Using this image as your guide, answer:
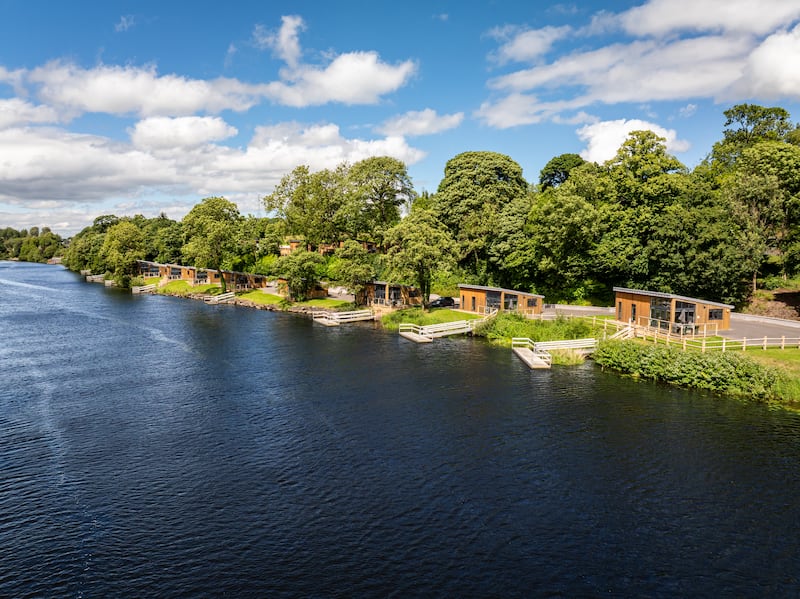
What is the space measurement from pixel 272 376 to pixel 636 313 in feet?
138

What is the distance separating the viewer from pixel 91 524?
25766 millimetres

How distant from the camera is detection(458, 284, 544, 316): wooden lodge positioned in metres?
72.5

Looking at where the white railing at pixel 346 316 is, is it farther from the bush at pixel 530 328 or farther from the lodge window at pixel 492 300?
the bush at pixel 530 328

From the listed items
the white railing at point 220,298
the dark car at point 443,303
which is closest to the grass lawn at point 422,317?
the dark car at point 443,303

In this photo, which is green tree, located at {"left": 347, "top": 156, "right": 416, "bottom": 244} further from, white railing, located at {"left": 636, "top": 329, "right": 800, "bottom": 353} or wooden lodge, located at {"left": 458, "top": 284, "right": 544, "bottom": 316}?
white railing, located at {"left": 636, "top": 329, "right": 800, "bottom": 353}

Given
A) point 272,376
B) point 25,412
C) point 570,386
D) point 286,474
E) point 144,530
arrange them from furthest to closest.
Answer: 1. point 272,376
2. point 570,386
3. point 25,412
4. point 286,474
5. point 144,530

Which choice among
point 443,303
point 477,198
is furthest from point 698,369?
point 477,198

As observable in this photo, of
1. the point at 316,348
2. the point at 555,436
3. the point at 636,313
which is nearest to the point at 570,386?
the point at 555,436

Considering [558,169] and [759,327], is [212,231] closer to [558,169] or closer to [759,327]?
[558,169]

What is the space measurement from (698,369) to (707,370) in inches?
27.3

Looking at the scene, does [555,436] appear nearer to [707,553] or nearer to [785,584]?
[707,553]

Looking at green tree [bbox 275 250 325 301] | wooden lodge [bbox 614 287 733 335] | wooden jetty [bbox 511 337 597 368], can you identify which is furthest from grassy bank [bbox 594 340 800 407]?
green tree [bbox 275 250 325 301]

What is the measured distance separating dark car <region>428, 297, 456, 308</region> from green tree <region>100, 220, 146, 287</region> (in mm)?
91048

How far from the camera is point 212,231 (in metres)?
113
